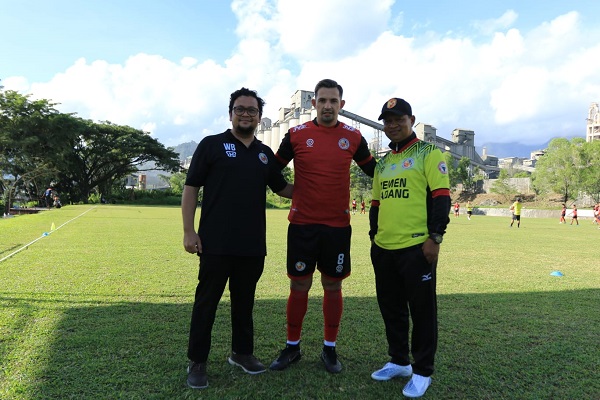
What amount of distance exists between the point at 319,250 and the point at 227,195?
847mm

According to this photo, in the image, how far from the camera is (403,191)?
2994 millimetres

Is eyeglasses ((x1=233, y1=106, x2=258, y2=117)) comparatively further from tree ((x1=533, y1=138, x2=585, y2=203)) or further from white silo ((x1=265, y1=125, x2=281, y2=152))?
white silo ((x1=265, y1=125, x2=281, y2=152))

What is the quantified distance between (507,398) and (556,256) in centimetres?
832

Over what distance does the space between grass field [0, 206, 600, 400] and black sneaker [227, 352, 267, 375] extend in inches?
2.3

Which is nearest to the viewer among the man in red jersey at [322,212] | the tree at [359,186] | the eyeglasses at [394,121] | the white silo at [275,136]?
the eyeglasses at [394,121]

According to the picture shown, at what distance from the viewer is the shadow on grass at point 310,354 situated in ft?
9.19

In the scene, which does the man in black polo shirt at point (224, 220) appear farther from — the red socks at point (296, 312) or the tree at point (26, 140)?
the tree at point (26, 140)

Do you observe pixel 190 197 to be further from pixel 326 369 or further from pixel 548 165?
pixel 548 165

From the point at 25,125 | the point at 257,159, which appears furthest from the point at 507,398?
the point at 25,125

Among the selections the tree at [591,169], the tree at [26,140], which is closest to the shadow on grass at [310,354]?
the tree at [26,140]

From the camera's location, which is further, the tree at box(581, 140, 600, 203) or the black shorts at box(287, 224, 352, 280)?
the tree at box(581, 140, 600, 203)

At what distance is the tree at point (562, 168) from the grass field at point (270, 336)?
1755 inches

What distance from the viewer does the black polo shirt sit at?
9.74 feet

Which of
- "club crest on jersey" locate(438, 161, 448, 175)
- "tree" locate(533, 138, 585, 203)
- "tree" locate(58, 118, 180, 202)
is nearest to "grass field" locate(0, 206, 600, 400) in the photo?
"club crest on jersey" locate(438, 161, 448, 175)
